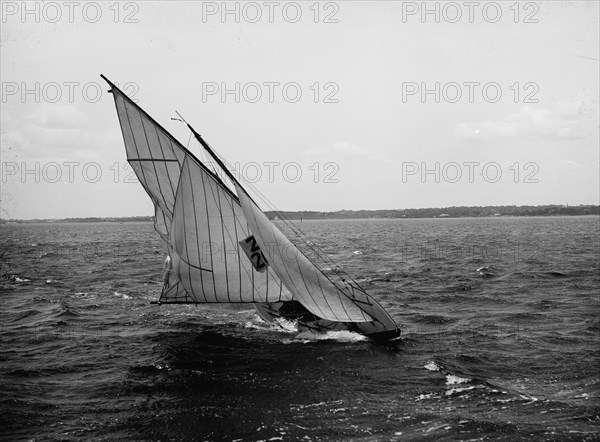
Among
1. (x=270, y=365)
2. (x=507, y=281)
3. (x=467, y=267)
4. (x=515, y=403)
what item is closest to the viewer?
(x=515, y=403)

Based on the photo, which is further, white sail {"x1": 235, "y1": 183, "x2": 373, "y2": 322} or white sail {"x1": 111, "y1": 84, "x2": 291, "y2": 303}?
white sail {"x1": 235, "y1": 183, "x2": 373, "y2": 322}

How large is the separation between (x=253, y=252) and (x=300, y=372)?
5.41 metres

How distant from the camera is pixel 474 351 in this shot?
19641mm

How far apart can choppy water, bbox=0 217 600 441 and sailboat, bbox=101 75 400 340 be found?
4.66 ft

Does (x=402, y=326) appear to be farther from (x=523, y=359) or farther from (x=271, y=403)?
(x=271, y=403)

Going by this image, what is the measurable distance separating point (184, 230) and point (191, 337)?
480cm

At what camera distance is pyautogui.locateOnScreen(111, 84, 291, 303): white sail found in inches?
799

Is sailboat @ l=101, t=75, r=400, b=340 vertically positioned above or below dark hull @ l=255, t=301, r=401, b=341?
above

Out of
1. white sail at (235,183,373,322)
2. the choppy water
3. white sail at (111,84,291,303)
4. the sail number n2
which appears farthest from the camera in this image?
the sail number n2

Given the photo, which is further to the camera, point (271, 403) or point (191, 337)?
point (191, 337)

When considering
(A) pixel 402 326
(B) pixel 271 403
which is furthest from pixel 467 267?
(B) pixel 271 403

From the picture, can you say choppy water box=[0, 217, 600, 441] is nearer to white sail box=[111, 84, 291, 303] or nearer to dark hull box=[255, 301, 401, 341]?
dark hull box=[255, 301, 401, 341]

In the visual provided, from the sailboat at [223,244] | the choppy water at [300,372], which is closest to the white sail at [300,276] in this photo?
the sailboat at [223,244]

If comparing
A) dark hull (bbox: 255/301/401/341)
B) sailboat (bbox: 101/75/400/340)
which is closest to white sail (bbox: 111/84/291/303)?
sailboat (bbox: 101/75/400/340)
